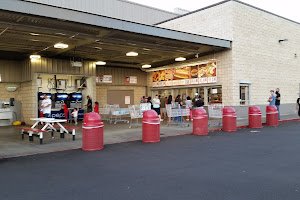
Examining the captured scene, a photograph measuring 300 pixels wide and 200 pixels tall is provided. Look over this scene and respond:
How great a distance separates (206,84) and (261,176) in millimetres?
13898

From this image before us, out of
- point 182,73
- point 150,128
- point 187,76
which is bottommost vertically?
point 150,128

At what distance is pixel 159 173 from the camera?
231 inches

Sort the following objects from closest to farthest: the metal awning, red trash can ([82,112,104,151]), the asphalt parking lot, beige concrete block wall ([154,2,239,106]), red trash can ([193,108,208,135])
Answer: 1. the asphalt parking lot
2. red trash can ([82,112,104,151])
3. the metal awning
4. red trash can ([193,108,208,135])
5. beige concrete block wall ([154,2,239,106])

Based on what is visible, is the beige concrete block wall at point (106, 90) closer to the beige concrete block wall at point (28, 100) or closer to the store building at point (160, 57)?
the store building at point (160, 57)

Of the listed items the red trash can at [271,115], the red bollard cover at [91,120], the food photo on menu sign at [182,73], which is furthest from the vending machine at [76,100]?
the red trash can at [271,115]

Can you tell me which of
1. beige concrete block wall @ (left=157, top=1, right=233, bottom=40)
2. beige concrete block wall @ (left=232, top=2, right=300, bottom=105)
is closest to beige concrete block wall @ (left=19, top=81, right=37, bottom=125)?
beige concrete block wall @ (left=157, top=1, right=233, bottom=40)

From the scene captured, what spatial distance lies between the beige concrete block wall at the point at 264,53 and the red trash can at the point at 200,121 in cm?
685

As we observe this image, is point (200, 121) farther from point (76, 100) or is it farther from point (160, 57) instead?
point (76, 100)

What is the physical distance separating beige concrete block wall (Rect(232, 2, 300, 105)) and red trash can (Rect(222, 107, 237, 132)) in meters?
5.15

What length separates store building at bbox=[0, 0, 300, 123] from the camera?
13.3 metres

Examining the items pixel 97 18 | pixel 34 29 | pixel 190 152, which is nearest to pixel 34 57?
pixel 34 29

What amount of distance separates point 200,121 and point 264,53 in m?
11.3

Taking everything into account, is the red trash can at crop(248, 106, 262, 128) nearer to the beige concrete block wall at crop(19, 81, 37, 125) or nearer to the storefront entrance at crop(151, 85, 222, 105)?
the storefront entrance at crop(151, 85, 222, 105)

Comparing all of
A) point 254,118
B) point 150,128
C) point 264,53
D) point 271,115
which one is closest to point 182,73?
point 264,53
